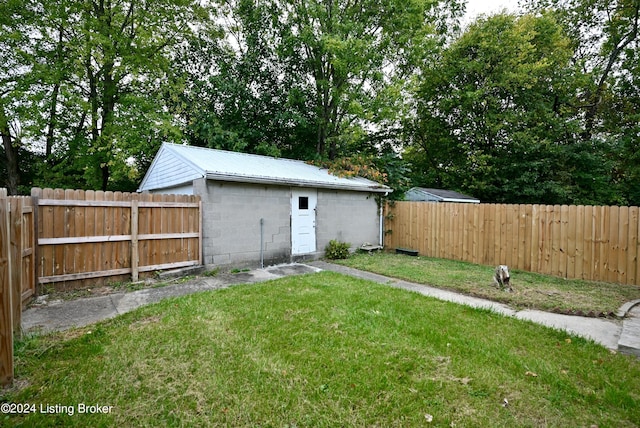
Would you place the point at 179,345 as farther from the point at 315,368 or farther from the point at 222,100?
the point at 222,100

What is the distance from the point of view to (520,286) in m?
5.80

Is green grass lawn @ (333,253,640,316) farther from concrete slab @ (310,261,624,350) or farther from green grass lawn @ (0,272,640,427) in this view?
green grass lawn @ (0,272,640,427)

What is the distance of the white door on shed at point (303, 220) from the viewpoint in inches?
324

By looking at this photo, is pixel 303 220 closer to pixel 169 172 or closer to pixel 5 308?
Result: pixel 169 172

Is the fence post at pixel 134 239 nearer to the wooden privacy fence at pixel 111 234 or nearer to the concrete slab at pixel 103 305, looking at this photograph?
the wooden privacy fence at pixel 111 234

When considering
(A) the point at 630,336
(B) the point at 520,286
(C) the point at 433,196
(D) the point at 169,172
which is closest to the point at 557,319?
(A) the point at 630,336

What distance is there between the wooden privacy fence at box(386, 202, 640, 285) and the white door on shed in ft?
12.2

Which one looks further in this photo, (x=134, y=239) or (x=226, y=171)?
(x=226, y=171)

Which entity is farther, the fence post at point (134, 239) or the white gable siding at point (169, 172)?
the white gable siding at point (169, 172)

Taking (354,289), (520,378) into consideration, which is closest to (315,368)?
(520,378)

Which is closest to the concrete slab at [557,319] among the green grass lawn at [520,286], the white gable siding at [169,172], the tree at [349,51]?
the green grass lawn at [520,286]

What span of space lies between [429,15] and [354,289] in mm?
16176

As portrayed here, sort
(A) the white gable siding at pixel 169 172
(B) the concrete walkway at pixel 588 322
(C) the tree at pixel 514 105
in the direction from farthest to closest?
(C) the tree at pixel 514 105, (A) the white gable siding at pixel 169 172, (B) the concrete walkway at pixel 588 322

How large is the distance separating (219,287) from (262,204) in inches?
105
